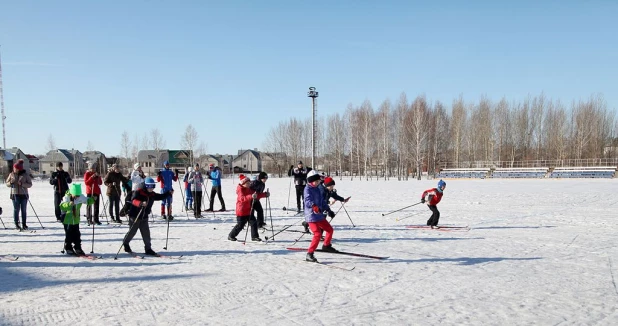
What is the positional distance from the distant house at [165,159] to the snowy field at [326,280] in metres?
60.9

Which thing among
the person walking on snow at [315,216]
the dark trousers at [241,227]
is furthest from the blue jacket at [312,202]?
the dark trousers at [241,227]

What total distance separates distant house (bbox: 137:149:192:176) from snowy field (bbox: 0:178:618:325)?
200 ft

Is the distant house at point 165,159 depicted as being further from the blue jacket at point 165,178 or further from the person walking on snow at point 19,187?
the person walking on snow at point 19,187

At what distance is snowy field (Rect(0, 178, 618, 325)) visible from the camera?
4668 millimetres

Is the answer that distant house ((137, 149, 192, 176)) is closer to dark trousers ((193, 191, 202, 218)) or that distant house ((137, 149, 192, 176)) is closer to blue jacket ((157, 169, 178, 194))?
dark trousers ((193, 191, 202, 218))

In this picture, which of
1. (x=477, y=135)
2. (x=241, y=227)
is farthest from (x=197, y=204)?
(x=477, y=135)

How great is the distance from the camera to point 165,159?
263 ft

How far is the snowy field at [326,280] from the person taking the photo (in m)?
4.67

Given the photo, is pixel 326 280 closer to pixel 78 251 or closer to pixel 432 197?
pixel 78 251

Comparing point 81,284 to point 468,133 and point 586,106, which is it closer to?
point 468,133

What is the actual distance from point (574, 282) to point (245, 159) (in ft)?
301

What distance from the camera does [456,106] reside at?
5616cm

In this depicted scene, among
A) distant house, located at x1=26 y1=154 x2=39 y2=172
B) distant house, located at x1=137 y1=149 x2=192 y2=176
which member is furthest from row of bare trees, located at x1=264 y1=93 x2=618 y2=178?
distant house, located at x1=26 y1=154 x2=39 y2=172

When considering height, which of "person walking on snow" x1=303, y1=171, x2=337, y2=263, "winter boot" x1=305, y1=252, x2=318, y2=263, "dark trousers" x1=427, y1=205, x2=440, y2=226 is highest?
"person walking on snow" x1=303, y1=171, x2=337, y2=263
